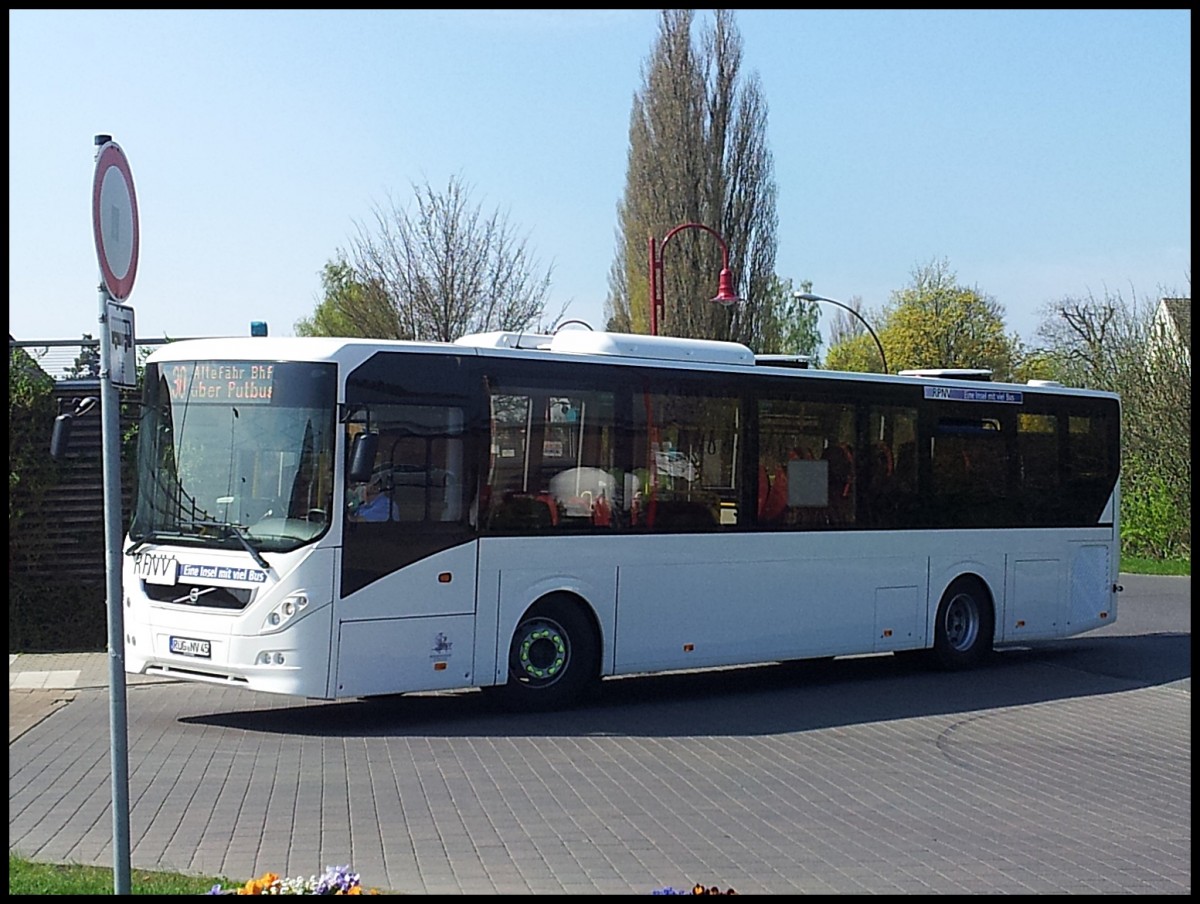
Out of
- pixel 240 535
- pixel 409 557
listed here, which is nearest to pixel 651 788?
pixel 409 557

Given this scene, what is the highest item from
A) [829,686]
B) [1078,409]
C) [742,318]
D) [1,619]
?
[742,318]

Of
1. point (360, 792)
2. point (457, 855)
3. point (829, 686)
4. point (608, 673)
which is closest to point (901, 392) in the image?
point (829, 686)

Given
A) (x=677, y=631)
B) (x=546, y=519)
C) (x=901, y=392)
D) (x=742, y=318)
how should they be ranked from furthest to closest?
(x=742, y=318)
(x=901, y=392)
(x=677, y=631)
(x=546, y=519)

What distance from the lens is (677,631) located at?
1352cm

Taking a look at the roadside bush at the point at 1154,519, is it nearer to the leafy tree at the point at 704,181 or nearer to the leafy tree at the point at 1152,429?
the leafy tree at the point at 1152,429

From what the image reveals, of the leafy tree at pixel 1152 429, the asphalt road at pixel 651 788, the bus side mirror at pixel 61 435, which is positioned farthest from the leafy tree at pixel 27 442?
the leafy tree at pixel 1152 429

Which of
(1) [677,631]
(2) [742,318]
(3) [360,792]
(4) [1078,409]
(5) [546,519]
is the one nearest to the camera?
(3) [360,792]

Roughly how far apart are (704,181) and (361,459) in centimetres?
3899

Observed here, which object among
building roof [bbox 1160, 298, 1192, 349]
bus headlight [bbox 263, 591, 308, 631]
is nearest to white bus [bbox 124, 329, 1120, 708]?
bus headlight [bbox 263, 591, 308, 631]

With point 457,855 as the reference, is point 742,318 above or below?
above

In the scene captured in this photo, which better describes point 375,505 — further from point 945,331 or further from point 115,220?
point 945,331

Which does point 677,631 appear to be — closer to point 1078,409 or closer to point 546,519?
point 546,519

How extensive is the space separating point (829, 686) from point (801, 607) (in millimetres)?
997

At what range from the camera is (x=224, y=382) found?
1166cm
